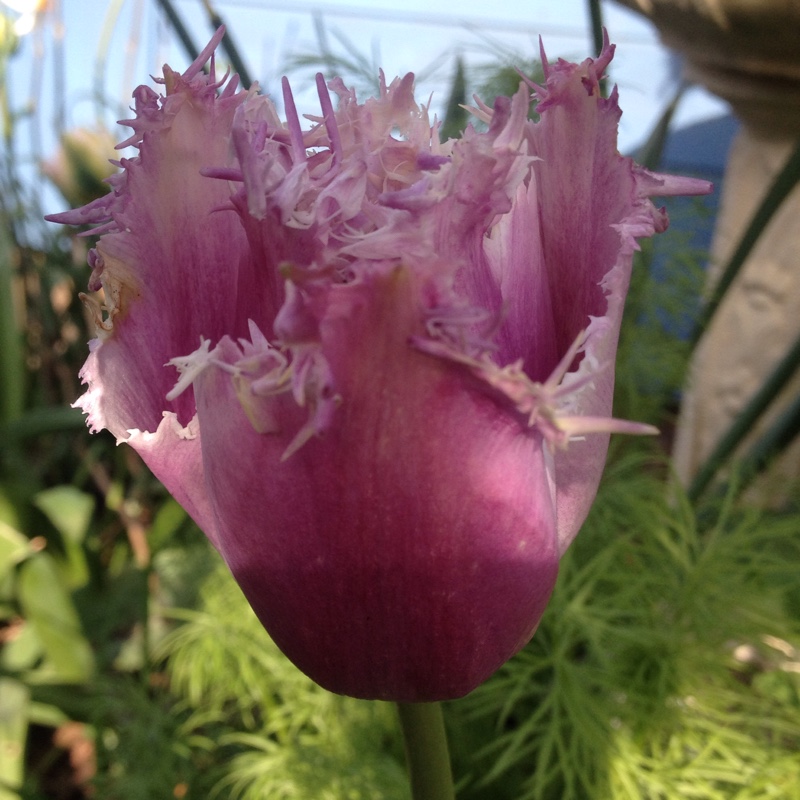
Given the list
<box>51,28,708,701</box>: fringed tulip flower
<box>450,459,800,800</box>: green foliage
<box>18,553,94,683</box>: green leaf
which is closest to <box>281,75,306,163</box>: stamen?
<box>51,28,708,701</box>: fringed tulip flower

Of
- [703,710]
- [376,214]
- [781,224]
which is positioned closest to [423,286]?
[376,214]

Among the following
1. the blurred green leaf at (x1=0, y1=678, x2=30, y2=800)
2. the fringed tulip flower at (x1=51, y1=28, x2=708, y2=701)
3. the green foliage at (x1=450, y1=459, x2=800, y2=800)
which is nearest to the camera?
the fringed tulip flower at (x1=51, y1=28, x2=708, y2=701)

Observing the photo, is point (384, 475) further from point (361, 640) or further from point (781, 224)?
point (781, 224)

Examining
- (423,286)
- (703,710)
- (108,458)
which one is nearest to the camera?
(423,286)

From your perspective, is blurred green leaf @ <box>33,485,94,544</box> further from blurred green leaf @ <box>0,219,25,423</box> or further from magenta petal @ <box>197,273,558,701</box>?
magenta petal @ <box>197,273,558,701</box>

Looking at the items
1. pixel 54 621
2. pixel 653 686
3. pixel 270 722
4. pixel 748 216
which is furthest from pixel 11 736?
pixel 748 216

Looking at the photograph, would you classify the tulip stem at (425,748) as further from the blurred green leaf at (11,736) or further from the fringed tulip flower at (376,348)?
the blurred green leaf at (11,736)

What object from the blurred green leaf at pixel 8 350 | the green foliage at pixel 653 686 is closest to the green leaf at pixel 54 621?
the blurred green leaf at pixel 8 350
